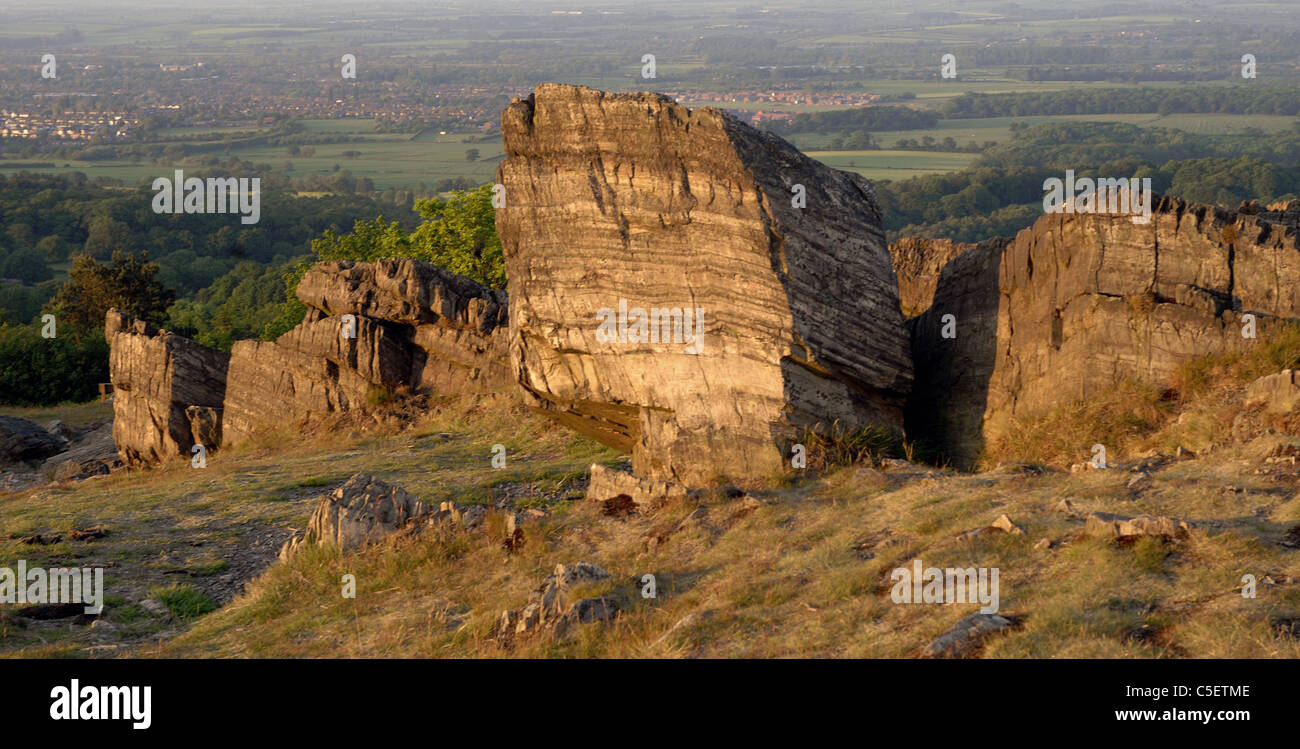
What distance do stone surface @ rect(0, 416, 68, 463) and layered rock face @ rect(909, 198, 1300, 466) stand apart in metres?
27.1

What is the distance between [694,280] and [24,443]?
25.1 meters

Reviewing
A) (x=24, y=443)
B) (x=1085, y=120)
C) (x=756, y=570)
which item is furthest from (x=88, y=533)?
(x=1085, y=120)

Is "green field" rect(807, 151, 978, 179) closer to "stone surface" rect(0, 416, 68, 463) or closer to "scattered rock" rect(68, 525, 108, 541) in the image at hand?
"stone surface" rect(0, 416, 68, 463)

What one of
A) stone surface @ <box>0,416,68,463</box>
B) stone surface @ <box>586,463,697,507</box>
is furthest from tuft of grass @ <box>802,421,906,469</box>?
stone surface @ <box>0,416,68,463</box>

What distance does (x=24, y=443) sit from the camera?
33000 mm

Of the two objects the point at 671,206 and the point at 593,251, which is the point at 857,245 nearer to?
the point at 671,206

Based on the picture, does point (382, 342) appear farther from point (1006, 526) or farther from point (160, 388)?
point (1006, 526)

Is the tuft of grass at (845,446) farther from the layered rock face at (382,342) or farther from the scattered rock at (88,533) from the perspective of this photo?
the scattered rock at (88,533)

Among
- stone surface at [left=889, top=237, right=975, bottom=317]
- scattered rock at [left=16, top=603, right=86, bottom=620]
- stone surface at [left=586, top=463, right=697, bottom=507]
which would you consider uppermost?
stone surface at [left=889, top=237, right=975, bottom=317]

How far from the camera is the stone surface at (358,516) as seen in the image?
1580 cm

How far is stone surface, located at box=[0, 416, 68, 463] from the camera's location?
32.5 meters

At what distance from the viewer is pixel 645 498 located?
54.2ft
